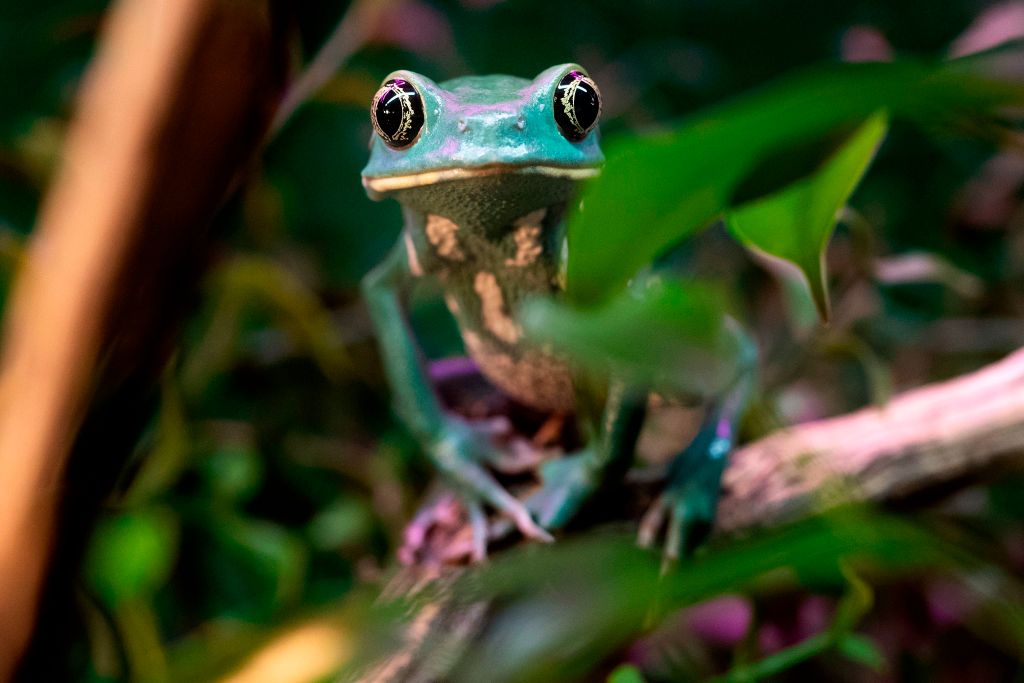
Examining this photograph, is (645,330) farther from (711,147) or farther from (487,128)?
(487,128)

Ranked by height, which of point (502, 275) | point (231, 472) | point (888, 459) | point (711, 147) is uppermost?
point (711, 147)

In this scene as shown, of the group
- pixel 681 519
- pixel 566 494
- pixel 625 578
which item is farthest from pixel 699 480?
pixel 625 578

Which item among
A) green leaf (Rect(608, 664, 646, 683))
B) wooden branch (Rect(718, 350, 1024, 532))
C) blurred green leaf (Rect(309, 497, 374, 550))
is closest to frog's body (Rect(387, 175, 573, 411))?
wooden branch (Rect(718, 350, 1024, 532))

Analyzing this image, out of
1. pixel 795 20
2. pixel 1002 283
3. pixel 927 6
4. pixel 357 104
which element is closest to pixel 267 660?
pixel 357 104

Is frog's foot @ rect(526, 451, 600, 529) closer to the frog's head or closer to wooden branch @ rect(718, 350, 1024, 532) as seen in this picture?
→ wooden branch @ rect(718, 350, 1024, 532)

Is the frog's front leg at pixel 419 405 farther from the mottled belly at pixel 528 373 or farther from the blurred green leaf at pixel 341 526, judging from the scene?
the blurred green leaf at pixel 341 526

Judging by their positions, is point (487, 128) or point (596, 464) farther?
point (596, 464)

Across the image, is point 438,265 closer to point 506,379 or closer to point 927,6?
point 506,379

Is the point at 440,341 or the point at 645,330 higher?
the point at 645,330
